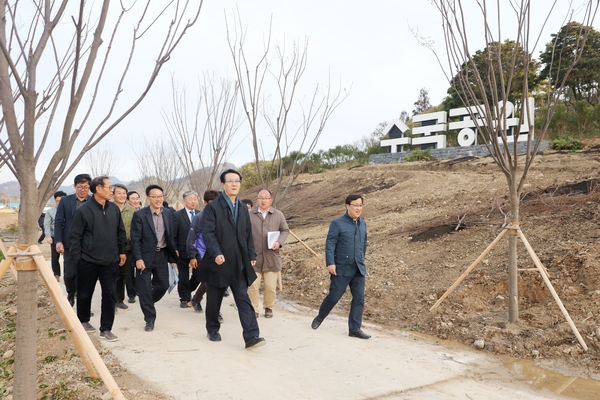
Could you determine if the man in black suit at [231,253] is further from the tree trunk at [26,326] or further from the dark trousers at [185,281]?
the tree trunk at [26,326]

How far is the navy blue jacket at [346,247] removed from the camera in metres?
5.31

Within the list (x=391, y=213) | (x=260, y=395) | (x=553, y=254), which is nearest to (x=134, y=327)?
(x=260, y=395)

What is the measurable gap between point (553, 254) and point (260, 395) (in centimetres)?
503

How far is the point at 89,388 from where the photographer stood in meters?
3.71

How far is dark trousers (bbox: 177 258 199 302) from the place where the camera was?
21.8 ft

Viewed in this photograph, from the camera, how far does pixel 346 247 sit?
5.34 meters

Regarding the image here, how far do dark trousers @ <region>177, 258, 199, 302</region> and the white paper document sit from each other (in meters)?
1.38

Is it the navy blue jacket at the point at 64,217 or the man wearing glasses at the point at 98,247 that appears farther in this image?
the navy blue jacket at the point at 64,217

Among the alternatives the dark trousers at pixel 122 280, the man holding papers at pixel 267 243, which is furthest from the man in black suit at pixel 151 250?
the man holding papers at pixel 267 243

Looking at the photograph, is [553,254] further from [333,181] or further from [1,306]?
[333,181]

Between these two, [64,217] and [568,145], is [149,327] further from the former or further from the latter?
[568,145]

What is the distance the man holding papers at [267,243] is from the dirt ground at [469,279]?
4.17 feet

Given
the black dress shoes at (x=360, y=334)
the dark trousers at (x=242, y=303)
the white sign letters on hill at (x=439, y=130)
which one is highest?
the white sign letters on hill at (x=439, y=130)

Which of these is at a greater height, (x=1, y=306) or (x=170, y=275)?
(x=170, y=275)
